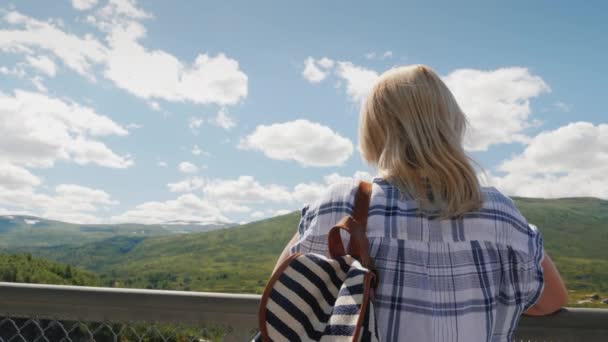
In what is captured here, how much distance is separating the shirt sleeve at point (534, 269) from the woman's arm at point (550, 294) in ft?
0.22

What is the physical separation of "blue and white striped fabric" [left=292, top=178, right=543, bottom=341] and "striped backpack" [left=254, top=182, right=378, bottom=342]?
0.09 m

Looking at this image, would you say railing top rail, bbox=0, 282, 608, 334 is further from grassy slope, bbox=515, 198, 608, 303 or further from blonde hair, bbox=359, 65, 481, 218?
grassy slope, bbox=515, 198, 608, 303

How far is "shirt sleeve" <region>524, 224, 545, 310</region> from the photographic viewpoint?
1.92 meters

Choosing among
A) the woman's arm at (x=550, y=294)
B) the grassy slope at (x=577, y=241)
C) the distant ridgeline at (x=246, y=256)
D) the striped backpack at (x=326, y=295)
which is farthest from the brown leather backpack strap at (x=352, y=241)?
the grassy slope at (x=577, y=241)

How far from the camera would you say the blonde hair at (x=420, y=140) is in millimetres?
1881

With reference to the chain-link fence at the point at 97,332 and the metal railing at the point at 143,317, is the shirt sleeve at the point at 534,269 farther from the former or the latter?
the chain-link fence at the point at 97,332

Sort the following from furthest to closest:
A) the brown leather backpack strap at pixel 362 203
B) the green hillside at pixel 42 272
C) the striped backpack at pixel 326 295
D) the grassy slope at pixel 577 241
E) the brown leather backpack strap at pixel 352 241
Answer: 1. the grassy slope at pixel 577 241
2. the green hillside at pixel 42 272
3. the brown leather backpack strap at pixel 362 203
4. the brown leather backpack strap at pixel 352 241
5. the striped backpack at pixel 326 295

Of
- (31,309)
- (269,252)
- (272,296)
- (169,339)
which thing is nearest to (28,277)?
(31,309)

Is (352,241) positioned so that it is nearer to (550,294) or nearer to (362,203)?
(362,203)

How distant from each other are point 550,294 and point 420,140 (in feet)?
2.69

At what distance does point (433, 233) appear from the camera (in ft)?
5.90

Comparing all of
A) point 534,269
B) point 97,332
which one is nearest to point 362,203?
point 534,269

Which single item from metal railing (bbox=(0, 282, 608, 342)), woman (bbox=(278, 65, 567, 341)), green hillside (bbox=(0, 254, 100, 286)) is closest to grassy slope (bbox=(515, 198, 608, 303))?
green hillside (bbox=(0, 254, 100, 286))

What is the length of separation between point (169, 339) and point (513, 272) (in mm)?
1511
